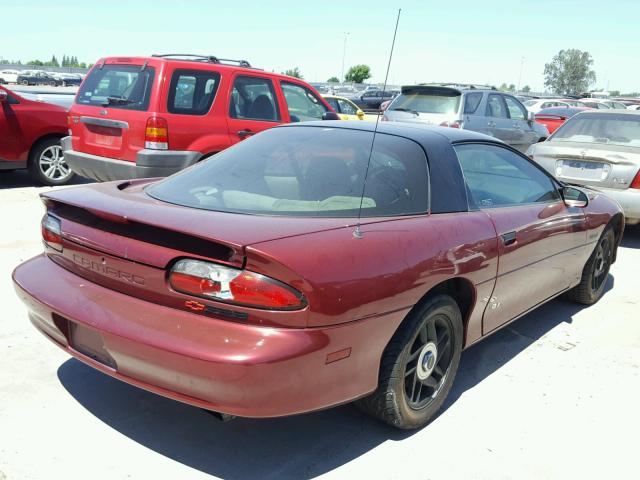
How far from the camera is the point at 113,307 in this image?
2.66m

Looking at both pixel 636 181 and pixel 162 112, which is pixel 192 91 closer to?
pixel 162 112

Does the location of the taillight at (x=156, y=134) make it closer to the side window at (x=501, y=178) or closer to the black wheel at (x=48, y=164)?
the black wheel at (x=48, y=164)

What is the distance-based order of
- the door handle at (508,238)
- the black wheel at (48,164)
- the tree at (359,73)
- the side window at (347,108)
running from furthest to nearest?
the tree at (359,73) → the side window at (347,108) → the black wheel at (48,164) → the door handle at (508,238)

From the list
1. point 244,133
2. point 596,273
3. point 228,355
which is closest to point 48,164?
point 244,133

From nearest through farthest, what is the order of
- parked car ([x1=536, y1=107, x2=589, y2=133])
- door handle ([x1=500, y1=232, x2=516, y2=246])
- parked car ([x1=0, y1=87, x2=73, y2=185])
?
1. door handle ([x1=500, y1=232, x2=516, y2=246])
2. parked car ([x1=0, y1=87, x2=73, y2=185])
3. parked car ([x1=536, y1=107, x2=589, y2=133])

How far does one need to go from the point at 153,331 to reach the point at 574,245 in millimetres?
3102

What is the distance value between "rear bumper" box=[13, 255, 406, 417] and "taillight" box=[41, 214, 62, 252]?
380 mm

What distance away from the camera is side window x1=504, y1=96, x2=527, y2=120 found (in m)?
12.8

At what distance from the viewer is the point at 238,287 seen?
2.42m

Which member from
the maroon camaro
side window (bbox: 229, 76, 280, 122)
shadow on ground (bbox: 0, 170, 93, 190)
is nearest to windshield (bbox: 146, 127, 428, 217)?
the maroon camaro

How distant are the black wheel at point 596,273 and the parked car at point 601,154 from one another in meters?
1.89

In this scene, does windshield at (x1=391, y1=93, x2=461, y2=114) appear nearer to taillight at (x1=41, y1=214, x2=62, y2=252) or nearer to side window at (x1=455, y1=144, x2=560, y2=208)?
side window at (x1=455, y1=144, x2=560, y2=208)

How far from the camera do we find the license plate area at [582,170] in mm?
7102

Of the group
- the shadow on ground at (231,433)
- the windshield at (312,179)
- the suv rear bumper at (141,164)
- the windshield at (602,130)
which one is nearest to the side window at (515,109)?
the windshield at (602,130)
